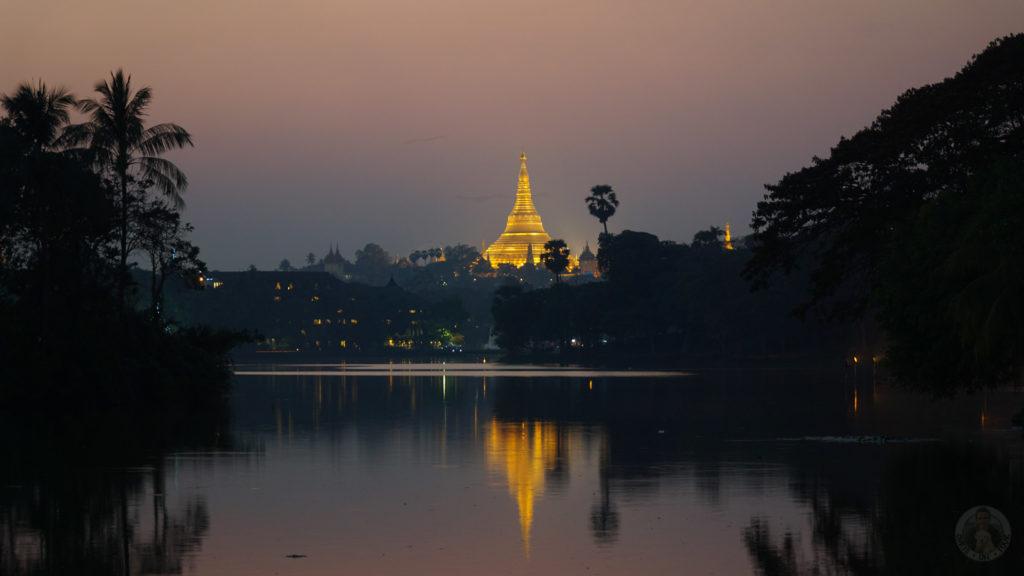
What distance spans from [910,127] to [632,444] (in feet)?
46.7

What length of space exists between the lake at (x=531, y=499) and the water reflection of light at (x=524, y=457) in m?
0.08

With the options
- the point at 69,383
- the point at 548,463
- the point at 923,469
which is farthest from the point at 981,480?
the point at 69,383

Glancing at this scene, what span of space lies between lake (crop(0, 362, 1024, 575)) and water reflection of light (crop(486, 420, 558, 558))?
0.27 ft

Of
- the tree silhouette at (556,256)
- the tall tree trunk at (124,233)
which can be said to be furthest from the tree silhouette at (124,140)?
the tree silhouette at (556,256)

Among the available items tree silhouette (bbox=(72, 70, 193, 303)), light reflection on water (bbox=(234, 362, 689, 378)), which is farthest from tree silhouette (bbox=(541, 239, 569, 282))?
tree silhouette (bbox=(72, 70, 193, 303))

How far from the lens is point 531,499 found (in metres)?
20.5

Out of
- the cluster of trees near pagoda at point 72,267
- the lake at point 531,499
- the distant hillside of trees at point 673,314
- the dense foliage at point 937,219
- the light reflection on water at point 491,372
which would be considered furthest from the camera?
the distant hillside of trees at point 673,314

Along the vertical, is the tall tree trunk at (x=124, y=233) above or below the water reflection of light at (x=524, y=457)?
above

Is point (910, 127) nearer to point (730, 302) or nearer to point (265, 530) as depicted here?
point (265, 530)

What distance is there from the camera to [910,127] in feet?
128

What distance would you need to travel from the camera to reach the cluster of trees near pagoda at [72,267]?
42.6 meters

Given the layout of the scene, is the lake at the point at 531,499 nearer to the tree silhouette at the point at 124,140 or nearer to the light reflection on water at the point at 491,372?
the tree silhouette at the point at 124,140

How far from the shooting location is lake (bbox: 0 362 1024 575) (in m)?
15.0

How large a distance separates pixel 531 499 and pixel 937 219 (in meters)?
14.8
